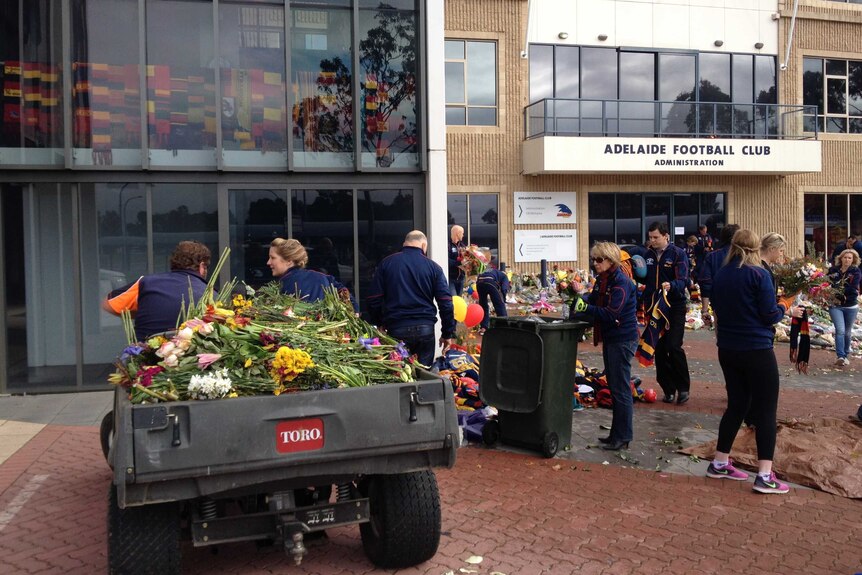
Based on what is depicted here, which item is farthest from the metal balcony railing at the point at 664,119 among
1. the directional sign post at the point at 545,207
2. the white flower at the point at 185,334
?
the white flower at the point at 185,334

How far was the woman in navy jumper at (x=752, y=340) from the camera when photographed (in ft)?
18.4

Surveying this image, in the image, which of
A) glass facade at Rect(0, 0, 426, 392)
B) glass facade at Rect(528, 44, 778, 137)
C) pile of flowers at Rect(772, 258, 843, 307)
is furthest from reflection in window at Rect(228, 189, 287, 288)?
glass facade at Rect(528, 44, 778, 137)

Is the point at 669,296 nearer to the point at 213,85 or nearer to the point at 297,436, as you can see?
the point at 297,436

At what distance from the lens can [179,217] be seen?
976 cm

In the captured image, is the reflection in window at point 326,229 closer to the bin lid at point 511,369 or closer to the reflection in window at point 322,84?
the reflection in window at point 322,84

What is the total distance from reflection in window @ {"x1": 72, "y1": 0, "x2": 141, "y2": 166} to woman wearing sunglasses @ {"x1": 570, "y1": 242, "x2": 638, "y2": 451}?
5949 millimetres

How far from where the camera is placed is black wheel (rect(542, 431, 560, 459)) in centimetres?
644

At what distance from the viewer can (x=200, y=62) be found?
9789 mm

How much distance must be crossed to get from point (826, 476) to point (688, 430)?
162 cm

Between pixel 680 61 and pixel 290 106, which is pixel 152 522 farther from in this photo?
pixel 680 61

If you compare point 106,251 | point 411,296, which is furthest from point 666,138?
point 411,296

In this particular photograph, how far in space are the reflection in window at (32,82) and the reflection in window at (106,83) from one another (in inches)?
8.4

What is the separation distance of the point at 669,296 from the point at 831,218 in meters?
17.9

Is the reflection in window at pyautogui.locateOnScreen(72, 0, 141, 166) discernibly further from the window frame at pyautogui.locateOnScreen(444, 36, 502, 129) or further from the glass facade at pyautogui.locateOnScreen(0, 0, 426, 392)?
the window frame at pyautogui.locateOnScreen(444, 36, 502, 129)
